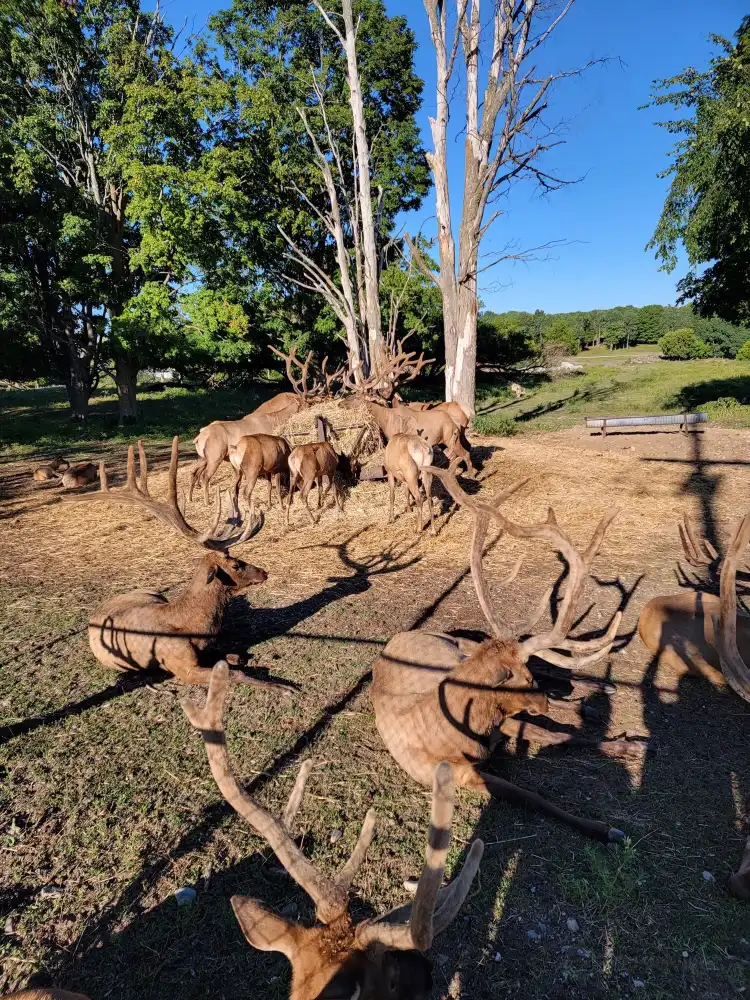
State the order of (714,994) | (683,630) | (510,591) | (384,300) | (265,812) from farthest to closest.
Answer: (384,300) → (510,591) → (683,630) → (714,994) → (265,812)

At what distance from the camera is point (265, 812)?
6.50 feet

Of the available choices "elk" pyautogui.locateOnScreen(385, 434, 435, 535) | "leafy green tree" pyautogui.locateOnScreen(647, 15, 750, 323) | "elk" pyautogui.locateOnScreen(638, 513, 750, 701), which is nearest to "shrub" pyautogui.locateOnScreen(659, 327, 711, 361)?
"leafy green tree" pyautogui.locateOnScreen(647, 15, 750, 323)

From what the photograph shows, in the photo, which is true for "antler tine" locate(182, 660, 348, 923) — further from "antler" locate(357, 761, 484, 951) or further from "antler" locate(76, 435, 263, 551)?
"antler" locate(76, 435, 263, 551)

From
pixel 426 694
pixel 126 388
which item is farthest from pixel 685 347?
pixel 426 694

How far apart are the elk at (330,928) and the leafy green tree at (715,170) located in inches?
578

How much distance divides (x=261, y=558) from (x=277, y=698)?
3.77 m

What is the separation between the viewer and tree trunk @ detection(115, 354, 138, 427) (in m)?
21.5

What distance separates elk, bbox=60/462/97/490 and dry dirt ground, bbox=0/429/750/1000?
20.7 feet

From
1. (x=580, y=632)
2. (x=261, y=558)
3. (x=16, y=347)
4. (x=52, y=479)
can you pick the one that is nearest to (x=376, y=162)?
(x=16, y=347)

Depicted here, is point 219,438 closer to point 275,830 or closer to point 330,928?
point 275,830

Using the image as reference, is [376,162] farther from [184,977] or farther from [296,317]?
[184,977]

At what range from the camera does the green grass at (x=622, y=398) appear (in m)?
18.4

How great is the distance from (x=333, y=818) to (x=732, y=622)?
8.55 ft

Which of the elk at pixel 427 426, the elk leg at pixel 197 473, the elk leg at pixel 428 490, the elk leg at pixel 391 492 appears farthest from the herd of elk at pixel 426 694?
the elk at pixel 427 426
